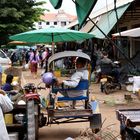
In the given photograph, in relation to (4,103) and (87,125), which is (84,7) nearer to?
(4,103)

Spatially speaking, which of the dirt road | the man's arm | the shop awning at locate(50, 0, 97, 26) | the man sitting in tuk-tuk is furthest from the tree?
the shop awning at locate(50, 0, 97, 26)

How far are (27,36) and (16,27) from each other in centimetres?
2808

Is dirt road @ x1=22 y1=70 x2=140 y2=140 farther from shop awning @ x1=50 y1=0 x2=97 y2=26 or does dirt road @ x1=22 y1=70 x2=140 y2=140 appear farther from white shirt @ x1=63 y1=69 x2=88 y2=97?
shop awning @ x1=50 y1=0 x2=97 y2=26

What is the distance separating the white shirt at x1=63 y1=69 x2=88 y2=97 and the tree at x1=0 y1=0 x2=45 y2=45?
2909 cm

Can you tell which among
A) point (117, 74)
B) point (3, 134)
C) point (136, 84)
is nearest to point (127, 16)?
point (117, 74)

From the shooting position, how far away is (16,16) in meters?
37.7

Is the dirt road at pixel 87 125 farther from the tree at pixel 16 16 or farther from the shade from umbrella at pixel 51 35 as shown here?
the tree at pixel 16 16

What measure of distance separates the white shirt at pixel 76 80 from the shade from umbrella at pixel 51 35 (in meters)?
1.63

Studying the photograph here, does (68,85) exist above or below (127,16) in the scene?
below

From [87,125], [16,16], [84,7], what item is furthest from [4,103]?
[16,16]

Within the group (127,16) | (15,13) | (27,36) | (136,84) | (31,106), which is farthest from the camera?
(15,13)

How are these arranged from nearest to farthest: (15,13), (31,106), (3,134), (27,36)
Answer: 1. (3,134)
2. (31,106)
3. (27,36)
4. (15,13)

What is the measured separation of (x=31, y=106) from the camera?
26.0 ft

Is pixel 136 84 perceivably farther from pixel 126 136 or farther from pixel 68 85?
pixel 126 136
